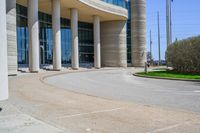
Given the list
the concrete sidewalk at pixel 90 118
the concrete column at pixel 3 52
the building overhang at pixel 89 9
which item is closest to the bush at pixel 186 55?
the building overhang at pixel 89 9

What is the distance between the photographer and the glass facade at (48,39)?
1784 inches

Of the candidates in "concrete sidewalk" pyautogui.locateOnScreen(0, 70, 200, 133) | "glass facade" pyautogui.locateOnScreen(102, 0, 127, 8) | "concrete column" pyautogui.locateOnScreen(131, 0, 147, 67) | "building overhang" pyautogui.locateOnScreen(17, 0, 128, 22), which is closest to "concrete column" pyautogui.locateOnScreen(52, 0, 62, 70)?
"building overhang" pyautogui.locateOnScreen(17, 0, 128, 22)

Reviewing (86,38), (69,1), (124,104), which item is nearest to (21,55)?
(69,1)

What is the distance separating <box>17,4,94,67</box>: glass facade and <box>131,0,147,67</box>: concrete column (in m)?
9.00

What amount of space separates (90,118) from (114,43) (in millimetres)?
53719

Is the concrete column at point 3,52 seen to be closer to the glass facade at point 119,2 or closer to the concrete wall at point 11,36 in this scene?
the concrete wall at point 11,36

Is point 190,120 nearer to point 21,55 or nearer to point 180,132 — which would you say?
point 180,132

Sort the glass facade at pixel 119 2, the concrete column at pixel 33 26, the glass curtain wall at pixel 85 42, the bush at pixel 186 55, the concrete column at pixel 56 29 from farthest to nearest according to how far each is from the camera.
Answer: the glass curtain wall at pixel 85 42, the glass facade at pixel 119 2, the concrete column at pixel 56 29, the concrete column at pixel 33 26, the bush at pixel 186 55

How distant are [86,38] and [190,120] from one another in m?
55.8

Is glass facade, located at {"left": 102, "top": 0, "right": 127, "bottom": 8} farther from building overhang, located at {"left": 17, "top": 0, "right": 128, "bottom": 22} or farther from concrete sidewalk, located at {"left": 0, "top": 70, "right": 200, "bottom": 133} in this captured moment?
concrete sidewalk, located at {"left": 0, "top": 70, "right": 200, "bottom": 133}

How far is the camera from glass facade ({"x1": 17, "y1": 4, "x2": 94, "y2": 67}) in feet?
149

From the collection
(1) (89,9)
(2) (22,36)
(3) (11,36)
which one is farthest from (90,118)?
(1) (89,9)

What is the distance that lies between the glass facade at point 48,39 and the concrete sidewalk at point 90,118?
33891 mm

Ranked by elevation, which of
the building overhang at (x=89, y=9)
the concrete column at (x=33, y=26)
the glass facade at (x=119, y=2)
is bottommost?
the concrete column at (x=33, y=26)
